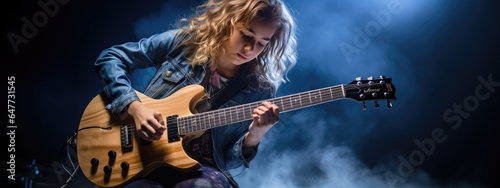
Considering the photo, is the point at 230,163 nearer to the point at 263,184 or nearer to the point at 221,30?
the point at 221,30

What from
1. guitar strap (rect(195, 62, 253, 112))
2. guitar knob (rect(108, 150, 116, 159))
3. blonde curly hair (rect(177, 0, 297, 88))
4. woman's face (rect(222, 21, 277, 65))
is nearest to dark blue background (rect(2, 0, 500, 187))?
blonde curly hair (rect(177, 0, 297, 88))

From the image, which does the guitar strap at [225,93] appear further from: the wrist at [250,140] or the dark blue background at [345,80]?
the dark blue background at [345,80]

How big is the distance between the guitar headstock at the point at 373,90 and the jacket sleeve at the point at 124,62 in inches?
40.6

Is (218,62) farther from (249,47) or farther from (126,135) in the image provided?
(126,135)

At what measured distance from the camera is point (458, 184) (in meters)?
2.50

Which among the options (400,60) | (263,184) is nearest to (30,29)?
(263,184)

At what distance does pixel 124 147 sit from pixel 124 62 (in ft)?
1.75

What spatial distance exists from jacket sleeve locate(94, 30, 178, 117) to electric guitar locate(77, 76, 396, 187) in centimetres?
8

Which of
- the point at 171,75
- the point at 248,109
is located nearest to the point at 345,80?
the point at 248,109

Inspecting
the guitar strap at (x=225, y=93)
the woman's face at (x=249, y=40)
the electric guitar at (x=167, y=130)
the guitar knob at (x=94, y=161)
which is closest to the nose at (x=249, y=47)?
the woman's face at (x=249, y=40)

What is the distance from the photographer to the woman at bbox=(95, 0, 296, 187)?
5.41 feet

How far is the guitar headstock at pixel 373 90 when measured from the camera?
1382mm

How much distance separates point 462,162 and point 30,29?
3654 millimetres

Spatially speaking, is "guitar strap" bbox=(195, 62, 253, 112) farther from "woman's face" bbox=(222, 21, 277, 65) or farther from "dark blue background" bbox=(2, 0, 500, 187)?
"dark blue background" bbox=(2, 0, 500, 187)
